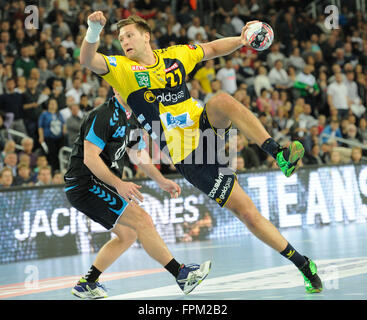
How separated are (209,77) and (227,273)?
8.78 metres

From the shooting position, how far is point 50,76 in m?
14.6

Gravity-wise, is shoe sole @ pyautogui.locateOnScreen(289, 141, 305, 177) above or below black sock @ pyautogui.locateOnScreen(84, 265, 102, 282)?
above

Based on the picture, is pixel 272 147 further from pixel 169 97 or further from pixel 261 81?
pixel 261 81

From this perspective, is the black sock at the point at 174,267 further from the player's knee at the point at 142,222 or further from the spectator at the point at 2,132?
the spectator at the point at 2,132

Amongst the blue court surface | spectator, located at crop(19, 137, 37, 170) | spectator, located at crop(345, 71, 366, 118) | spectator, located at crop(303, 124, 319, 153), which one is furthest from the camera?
spectator, located at crop(345, 71, 366, 118)

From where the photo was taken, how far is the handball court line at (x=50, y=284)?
24.7 ft

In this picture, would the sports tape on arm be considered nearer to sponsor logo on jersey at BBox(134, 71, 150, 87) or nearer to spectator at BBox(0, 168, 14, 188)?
sponsor logo on jersey at BBox(134, 71, 150, 87)

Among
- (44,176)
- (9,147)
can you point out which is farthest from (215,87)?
(9,147)

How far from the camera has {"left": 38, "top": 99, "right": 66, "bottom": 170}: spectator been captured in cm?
1338

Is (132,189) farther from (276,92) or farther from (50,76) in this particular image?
(276,92)

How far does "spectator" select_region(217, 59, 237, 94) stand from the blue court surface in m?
4.49

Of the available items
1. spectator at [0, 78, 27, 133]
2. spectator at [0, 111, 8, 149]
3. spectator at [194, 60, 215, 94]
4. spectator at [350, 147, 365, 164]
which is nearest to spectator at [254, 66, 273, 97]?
spectator at [194, 60, 215, 94]

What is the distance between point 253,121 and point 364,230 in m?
7.00

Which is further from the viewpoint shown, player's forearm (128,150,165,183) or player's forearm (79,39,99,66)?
player's forearm (128,150,165,183)
